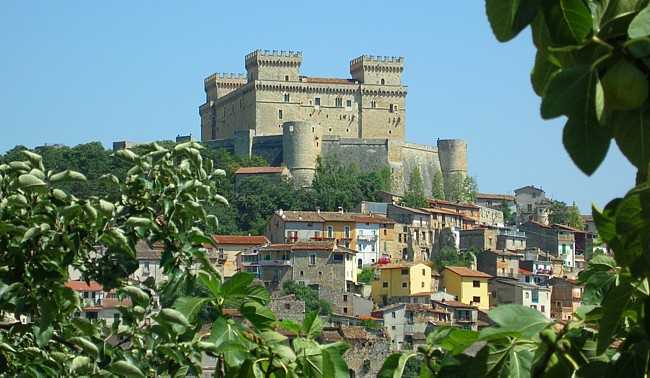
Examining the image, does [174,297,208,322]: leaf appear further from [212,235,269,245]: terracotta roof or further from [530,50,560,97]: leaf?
[212,235,269,245]: terracotta roof

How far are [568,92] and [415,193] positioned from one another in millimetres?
73389

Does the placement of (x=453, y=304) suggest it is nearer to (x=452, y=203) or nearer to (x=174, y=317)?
(x=452, y=203)

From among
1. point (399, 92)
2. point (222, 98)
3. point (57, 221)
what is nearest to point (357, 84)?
point (399, 92)

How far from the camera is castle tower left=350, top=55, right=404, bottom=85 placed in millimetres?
84500

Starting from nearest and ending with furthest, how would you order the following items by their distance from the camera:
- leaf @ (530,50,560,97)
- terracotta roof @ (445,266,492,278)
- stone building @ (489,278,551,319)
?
1. leaf @ (530,50,560,97)
2. stone building @ (489,278,551,319)
3. terracotta roof @ (445,266,492,278)

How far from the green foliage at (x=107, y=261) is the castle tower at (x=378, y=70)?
79.7 meters

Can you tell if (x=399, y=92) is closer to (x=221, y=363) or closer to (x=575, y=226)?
(x=575, y=226)

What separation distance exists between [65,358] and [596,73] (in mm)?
3094

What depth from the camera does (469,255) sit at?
217 feet

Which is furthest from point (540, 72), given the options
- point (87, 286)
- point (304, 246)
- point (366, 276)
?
point (366, 276)

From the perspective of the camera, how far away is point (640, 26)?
1.49 metres

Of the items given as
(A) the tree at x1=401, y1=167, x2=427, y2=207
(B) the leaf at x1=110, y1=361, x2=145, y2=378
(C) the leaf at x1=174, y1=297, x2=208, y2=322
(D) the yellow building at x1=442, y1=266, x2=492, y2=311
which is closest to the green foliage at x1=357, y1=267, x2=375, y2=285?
(D) the yellow building at x1=442, y1=266, x2=492, y2=311

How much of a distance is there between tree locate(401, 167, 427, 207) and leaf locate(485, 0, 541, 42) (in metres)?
→ 71.2

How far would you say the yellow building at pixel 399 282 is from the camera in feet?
189
